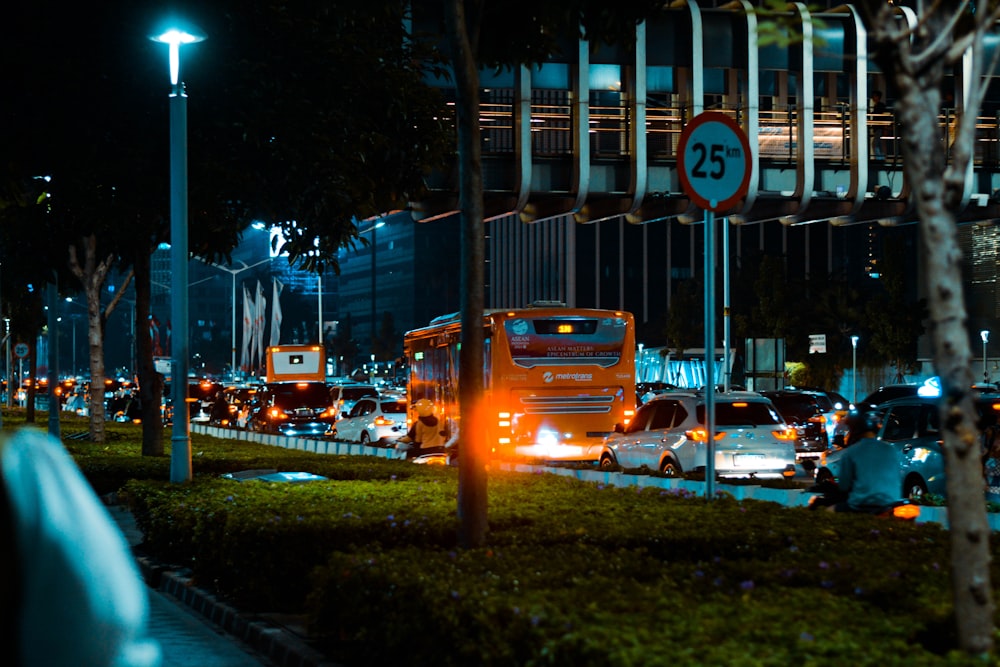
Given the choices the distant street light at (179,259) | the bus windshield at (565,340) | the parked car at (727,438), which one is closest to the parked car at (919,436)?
the parked car at (727,438)

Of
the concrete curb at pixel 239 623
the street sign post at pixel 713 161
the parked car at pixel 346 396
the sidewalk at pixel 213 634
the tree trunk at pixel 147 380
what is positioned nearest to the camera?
the concrete curb at pixel 239 623

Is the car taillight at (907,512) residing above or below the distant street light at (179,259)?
below

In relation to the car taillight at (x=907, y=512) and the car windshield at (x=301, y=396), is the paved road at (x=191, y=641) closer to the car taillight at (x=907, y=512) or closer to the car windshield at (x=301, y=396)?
the car taillight at (x=907, y=512)

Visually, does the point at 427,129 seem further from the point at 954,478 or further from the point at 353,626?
the point at 954,478

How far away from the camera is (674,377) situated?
94.2 m

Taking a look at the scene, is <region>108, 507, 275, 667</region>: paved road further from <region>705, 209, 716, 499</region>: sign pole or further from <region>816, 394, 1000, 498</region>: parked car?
<region>816, 394, 1000, 498</region>: parked car

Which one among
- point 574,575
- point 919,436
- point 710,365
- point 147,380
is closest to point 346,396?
point 147,380

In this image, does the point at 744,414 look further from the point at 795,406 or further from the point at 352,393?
the point at 352,393

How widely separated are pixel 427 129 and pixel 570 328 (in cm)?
1016

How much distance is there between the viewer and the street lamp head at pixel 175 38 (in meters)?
16.6

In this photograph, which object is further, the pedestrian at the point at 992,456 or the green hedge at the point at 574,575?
the pedestrian at the point at 992,456

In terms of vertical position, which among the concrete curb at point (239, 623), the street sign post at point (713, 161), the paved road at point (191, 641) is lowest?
the paved road at point (191, 641)

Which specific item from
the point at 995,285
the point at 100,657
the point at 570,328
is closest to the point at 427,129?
the point at 570,328

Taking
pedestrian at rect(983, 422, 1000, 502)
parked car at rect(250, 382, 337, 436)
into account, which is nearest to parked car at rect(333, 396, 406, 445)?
parked car at rect(250, 382, 337, 436)
